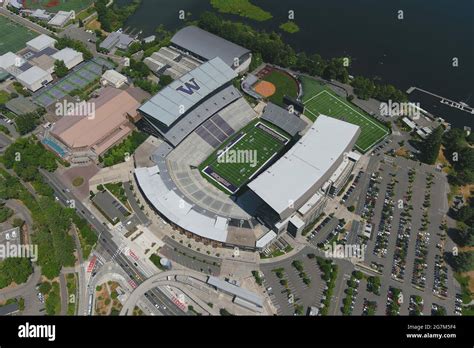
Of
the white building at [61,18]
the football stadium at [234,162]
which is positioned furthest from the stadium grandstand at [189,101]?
the white building at [61,18]

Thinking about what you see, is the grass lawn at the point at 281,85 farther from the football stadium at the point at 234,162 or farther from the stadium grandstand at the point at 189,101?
the stadium grandstand at the point at 189,101

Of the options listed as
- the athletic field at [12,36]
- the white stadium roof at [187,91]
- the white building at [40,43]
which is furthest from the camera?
the athletic field at [12,36]

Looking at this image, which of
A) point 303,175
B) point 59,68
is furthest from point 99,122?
point 303,175

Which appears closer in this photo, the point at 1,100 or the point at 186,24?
the point at 1,100

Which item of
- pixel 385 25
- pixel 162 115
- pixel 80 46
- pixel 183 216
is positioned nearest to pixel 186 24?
pixel 80 46

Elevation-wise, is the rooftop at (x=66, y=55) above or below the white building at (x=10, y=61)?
above

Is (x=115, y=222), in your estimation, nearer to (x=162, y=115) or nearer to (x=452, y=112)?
(x=162, y=115)
